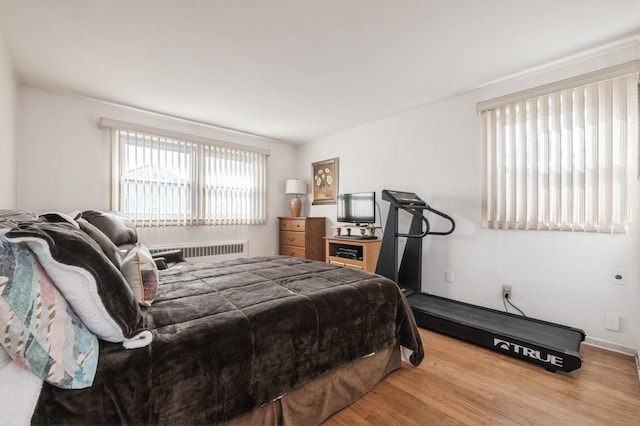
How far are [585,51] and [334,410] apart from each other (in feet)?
11.0

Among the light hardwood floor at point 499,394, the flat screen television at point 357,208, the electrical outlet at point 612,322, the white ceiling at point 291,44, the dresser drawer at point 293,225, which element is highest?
the white ceiling at point 291,44

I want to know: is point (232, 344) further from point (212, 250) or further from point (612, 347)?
point (212, 250)

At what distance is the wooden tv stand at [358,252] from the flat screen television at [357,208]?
1.10 feet

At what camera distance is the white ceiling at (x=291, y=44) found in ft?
6.24

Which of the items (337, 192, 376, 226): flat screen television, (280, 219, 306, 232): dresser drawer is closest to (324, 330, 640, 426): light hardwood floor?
(337, 192, 376, 226): flat screen television

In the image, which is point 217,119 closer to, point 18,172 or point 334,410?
point 18,172

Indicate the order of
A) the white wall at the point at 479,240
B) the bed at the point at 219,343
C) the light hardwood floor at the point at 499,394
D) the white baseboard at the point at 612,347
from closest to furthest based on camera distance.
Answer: the bed at the point at 219,343
the light hardwood floor at the point at 499,394
the white baseboard at the point at 612,347
the white wall at the point at 479,240

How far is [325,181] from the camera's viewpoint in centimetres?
495

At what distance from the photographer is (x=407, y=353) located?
2049 mm

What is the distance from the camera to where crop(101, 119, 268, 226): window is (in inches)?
142

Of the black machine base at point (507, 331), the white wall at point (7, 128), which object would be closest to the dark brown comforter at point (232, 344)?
the black machine base at point (507, 331)

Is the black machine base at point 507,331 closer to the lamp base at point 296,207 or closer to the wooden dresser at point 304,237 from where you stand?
the wooden dresser at point 304,237

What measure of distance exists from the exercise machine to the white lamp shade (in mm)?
2184

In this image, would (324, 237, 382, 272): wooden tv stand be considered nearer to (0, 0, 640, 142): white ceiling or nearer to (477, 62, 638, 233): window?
(477, 62, 638, 233): window
